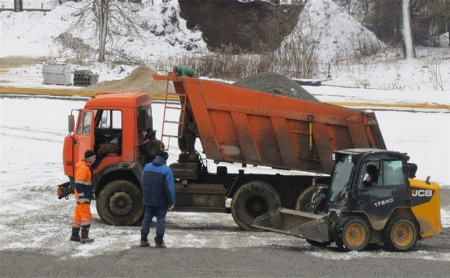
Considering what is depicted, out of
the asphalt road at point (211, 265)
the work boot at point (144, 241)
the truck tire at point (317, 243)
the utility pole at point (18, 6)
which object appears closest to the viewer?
the asphalt road at point (211, 265)

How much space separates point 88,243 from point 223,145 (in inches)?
157

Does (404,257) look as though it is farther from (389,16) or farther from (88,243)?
(389,16)

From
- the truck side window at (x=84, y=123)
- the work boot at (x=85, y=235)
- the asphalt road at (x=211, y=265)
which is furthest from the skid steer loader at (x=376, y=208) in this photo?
the truck side window at (x=84, y=123)

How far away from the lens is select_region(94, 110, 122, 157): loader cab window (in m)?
17.0

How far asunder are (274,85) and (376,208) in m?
4.83

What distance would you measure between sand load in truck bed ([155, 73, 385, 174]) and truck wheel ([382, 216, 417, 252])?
2997mm

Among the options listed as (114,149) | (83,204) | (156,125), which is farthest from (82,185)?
(156,125)

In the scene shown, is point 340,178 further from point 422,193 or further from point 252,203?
point 252,203

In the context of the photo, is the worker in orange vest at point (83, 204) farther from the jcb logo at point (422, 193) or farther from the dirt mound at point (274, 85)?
the jcb logo at point (422, 193)

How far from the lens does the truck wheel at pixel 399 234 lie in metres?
14.3

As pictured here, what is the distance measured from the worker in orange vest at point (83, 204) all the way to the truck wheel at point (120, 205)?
2.04 metres

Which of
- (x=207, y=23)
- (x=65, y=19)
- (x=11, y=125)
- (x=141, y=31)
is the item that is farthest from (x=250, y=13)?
(x=11, y=125)

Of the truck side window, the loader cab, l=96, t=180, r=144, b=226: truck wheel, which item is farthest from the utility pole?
the loader cab

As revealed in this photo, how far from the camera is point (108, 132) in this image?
1709 cm
